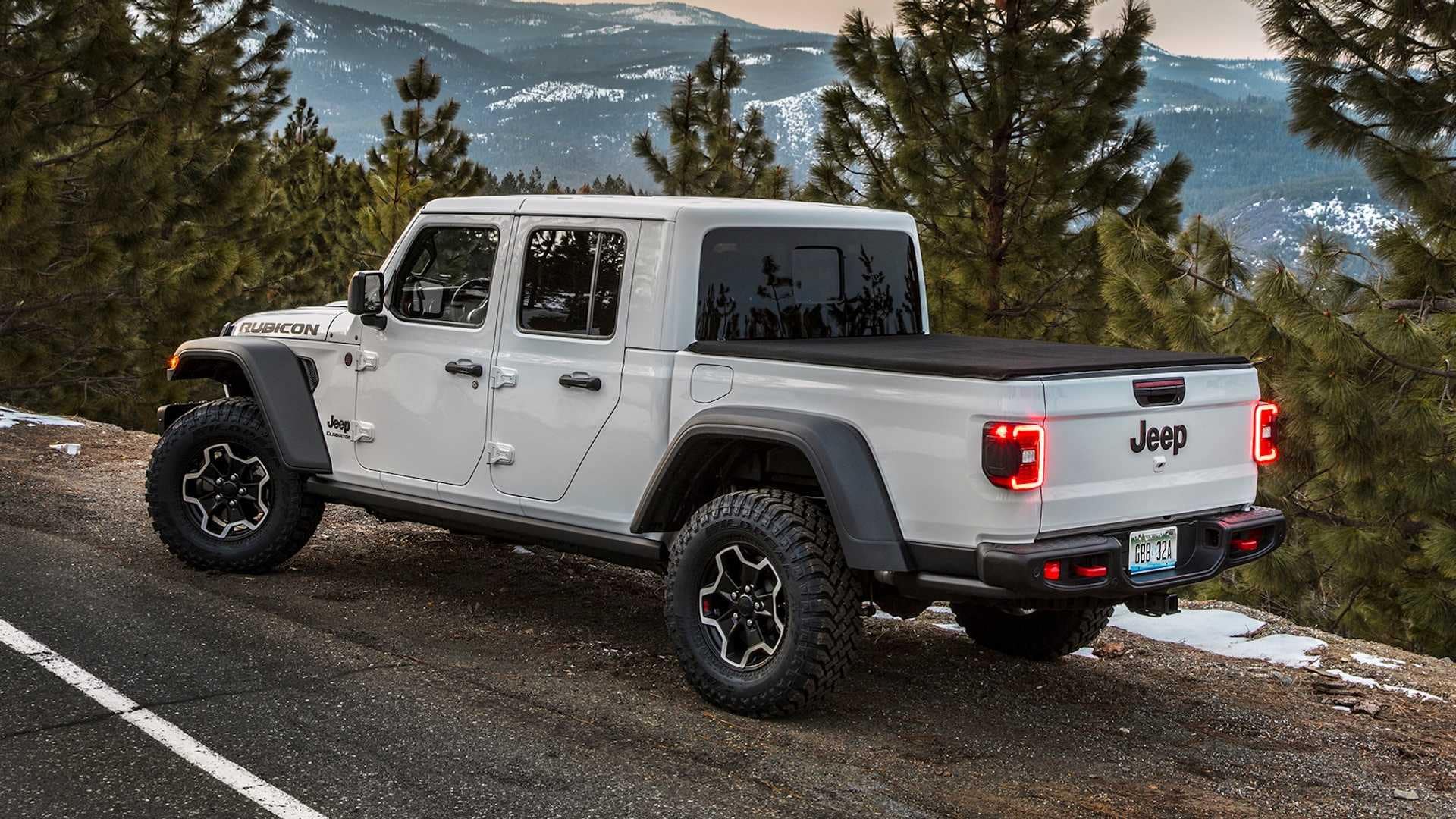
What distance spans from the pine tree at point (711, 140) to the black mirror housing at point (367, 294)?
16892 mm

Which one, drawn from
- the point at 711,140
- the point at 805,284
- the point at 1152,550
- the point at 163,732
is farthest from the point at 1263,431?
the point at 711,140

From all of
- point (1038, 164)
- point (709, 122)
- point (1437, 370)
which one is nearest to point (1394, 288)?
point (1437, 370)

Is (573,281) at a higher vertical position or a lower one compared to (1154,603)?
higher

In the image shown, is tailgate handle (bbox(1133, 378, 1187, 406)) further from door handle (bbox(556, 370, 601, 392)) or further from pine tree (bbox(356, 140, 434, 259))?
pine tree (bbox(356, 140, 434, 259))

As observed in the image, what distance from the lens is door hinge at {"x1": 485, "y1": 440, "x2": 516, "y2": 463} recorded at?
643 centimetres

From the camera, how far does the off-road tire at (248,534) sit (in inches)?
293

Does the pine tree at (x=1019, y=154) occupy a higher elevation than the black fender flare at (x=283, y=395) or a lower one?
higher

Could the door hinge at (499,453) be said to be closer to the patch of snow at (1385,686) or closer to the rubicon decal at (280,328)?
the rubicon decal at (280,328)

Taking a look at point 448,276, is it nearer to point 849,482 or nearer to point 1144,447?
point 849,482

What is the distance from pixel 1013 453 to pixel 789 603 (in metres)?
1.05

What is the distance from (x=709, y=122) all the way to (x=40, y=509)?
17.8 meters

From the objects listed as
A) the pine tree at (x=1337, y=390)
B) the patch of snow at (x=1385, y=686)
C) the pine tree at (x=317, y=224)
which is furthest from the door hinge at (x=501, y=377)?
the pine tree at (x=317, y=224)

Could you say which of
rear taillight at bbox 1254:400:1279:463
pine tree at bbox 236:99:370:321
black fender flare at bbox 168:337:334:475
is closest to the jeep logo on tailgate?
rear taillight at bbox 1254:400:1279:463

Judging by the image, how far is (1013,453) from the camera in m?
4.86
